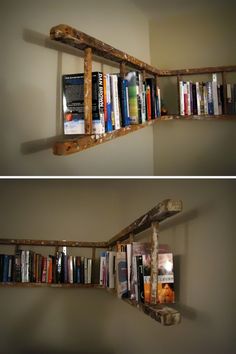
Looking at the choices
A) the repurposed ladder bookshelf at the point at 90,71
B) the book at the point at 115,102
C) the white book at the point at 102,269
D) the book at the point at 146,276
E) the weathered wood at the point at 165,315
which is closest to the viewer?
the weathered wood at the point at 165,315

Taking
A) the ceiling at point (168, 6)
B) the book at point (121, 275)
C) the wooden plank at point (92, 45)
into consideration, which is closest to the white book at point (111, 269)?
the book at point (121, 275)

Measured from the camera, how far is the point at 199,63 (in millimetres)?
1104

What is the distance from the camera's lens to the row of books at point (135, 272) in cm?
95

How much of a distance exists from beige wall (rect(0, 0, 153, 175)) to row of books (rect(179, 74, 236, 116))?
0.70ft

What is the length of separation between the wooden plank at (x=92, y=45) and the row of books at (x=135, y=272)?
0.59 m

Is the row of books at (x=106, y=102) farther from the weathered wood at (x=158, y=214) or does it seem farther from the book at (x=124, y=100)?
the weathered wood at (x=158, y=214)

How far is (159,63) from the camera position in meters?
1.15

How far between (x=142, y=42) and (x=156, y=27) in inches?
2.7

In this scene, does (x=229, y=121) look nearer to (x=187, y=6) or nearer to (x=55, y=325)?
(x=187, y=6)

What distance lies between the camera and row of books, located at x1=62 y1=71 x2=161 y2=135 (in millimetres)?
948

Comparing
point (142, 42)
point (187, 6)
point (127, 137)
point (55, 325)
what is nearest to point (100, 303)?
point (55, 325)

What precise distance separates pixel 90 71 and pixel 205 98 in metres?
0.46

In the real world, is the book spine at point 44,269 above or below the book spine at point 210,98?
below

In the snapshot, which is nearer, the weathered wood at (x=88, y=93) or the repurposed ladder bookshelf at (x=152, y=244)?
the repurposed ladder bookshelf at (x=152, y=244)
